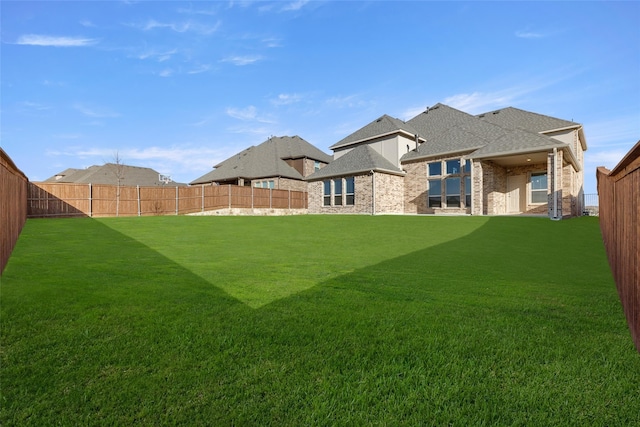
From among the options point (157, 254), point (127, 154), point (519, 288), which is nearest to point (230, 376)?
point (519, 288)

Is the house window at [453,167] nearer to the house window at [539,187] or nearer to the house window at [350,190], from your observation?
the house window at [539,187]

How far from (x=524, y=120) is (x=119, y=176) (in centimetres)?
3932

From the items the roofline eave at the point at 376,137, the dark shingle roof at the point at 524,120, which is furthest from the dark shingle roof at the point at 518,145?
the roofline eave at the point at 376,137

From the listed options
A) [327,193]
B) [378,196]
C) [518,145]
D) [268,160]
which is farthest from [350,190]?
[268,160]

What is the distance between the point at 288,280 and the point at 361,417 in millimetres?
2906

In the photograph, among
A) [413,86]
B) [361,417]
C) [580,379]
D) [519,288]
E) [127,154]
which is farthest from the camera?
[127,154]

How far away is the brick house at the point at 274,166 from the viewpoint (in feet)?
100

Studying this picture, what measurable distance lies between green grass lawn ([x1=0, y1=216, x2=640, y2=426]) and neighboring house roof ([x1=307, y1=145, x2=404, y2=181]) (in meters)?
15.4

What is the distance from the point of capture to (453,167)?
19.3 meters

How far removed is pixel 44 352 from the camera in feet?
7.74

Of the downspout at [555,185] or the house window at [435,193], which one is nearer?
the downspout at [555,185]

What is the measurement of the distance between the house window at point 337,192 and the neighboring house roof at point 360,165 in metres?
0.58

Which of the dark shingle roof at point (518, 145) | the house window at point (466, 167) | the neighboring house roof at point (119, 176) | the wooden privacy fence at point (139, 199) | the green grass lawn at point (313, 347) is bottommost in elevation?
the green grass lawn at point (313, 347)

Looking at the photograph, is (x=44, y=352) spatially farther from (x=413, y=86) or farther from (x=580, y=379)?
(x=413, y=86)
